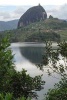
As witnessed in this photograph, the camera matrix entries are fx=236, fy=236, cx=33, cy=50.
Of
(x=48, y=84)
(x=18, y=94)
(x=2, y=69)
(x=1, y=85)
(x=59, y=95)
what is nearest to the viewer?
(x=59, y=95)

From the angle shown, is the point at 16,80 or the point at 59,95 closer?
the point at 59,95

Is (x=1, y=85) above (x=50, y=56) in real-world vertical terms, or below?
below

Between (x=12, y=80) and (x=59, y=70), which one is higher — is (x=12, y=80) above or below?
below

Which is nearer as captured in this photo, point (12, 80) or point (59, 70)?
point (59, 70)

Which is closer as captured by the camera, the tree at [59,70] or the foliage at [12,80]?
the tree at [59,70]

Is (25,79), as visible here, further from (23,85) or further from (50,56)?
(50,56)

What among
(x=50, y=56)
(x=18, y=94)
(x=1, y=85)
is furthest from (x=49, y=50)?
(x=18, y=94)

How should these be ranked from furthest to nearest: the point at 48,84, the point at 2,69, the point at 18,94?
1. the point at 48,84
2. the point at 18,94
3. the point at 2,69

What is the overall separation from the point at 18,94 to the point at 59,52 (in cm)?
836

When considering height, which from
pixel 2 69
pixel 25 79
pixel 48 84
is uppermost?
pixel 2 69

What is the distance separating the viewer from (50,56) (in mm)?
21328

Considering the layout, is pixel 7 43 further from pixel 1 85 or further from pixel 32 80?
pixel 32 80

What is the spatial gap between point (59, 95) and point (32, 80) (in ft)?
30.7

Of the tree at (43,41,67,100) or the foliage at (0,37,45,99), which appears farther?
the foliage at (0,37,45,99)
